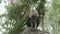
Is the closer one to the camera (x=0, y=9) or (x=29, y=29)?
(x=29, y=29)

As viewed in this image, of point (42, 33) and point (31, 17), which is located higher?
point (31, 17)

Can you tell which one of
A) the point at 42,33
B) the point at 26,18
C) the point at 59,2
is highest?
the point at 59,2

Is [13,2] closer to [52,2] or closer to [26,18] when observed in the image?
[26,18]

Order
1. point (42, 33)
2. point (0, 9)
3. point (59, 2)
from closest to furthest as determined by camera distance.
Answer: point (59, 2)
point (42, 33)
point (0, 9)

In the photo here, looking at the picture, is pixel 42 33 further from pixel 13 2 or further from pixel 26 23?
pixel 13 2

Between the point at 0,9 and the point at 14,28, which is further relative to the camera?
the point at 0,9

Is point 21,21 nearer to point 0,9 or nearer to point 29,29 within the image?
point 29,29

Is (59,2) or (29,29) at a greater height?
(59,2)

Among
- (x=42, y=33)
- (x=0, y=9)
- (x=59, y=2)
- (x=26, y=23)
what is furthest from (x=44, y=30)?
(x=0, y=9)

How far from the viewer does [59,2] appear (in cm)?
172

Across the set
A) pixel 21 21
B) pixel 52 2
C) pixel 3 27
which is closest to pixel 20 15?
pixel 21 21

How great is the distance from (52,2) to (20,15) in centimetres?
37

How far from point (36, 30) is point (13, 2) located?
33 cm

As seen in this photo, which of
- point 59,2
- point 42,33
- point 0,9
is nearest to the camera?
point 59,2
